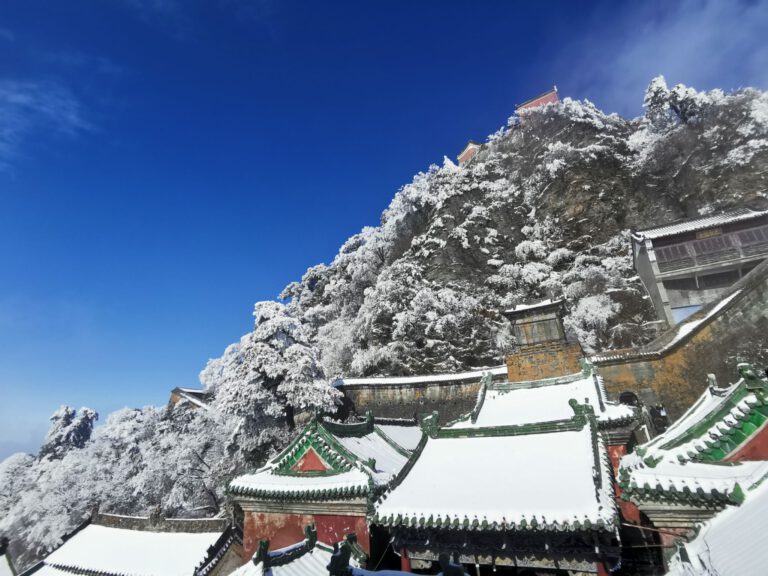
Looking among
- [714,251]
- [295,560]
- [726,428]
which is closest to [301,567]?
[295,560]

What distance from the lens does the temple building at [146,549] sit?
41.0 feet

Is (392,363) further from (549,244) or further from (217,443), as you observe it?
(549,244)

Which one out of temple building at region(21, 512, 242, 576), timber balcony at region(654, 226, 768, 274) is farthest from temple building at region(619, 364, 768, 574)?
timber balcony at region(654, 226, 768, 274)

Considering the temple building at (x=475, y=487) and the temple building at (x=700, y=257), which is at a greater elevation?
the temple building at (x=700, y=257)

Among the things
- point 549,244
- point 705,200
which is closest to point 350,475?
point 549,244

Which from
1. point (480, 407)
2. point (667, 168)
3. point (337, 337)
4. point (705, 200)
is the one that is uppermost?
point (667, 168)

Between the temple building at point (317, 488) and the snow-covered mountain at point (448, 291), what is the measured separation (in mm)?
8115

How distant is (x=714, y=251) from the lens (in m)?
27.5

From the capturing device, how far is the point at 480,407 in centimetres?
1273

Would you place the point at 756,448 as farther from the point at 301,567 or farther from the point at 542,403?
the point at 301,567

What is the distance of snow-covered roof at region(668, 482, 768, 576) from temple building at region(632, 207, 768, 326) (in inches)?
1042

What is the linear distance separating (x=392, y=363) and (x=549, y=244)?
19357mm

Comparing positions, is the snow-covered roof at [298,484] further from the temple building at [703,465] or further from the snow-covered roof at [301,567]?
the temple building at [703,465]

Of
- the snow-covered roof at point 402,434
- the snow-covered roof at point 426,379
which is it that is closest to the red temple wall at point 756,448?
the snow-covered roof at point 402,434
